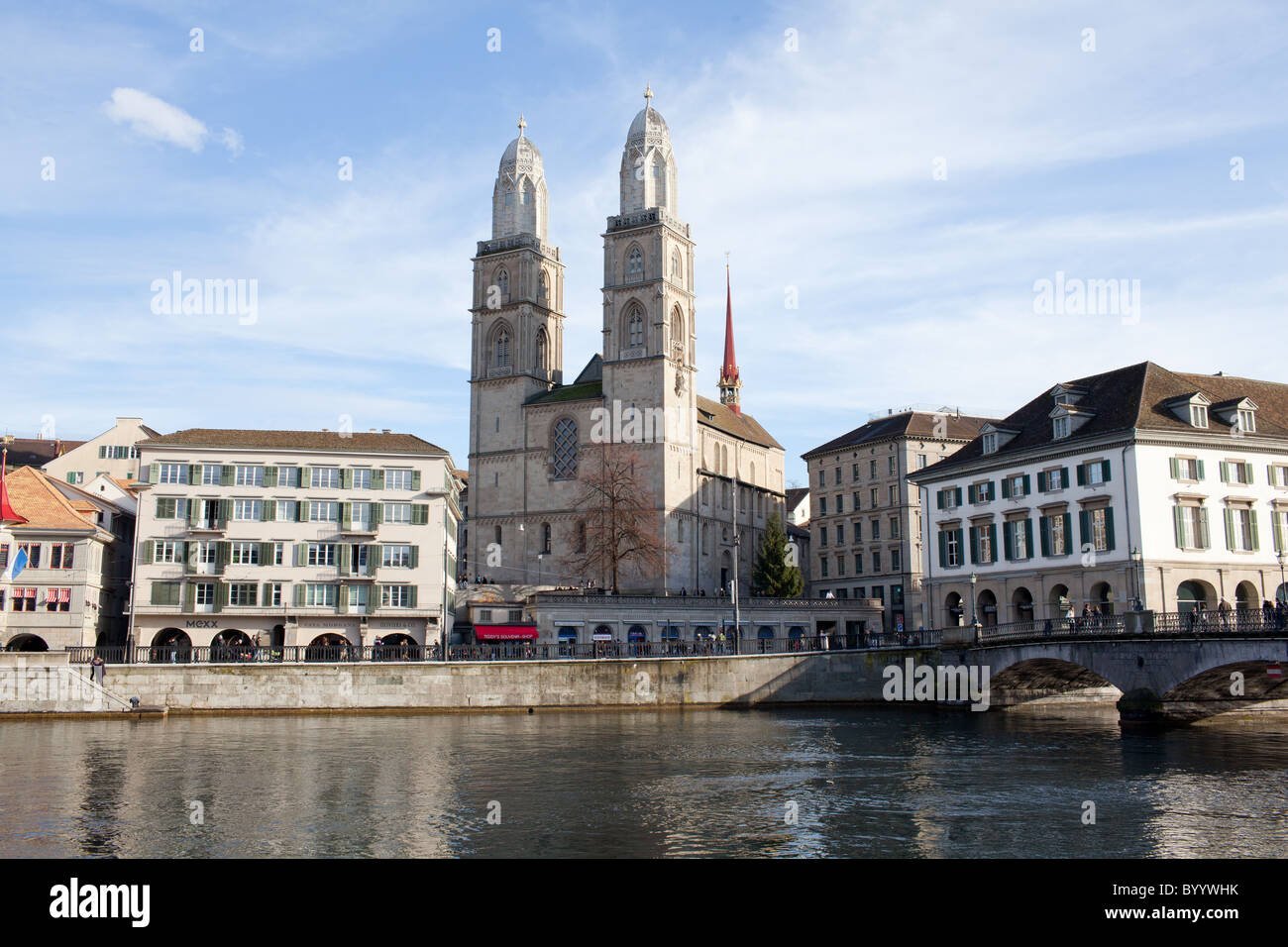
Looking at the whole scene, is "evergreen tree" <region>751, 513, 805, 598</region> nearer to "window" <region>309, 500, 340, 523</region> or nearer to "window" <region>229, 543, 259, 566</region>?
"window" <region>309, 500, 340, 523</region>

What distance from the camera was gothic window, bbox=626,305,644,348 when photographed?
318ft

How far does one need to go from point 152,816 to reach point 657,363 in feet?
237

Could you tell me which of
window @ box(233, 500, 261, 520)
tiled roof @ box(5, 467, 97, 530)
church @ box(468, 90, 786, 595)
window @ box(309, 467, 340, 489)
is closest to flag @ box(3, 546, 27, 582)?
tiled roof @ box(5, 467, 97, 530)

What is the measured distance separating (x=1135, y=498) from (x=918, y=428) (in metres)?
44.5

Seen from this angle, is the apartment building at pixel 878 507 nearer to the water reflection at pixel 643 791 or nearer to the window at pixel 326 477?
the window at pixel 326 477

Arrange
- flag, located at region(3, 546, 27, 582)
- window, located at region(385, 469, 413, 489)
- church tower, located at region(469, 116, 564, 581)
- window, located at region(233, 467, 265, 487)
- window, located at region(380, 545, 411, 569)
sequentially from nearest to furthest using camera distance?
flag, located at region(3, 546, 27, 582), window, located at region(233, 467, 265, 487), window, located at region(380, 545, 411, 569), window, located at region(385, 469, 413, 489), church tower, located at region(469, 116, 564, 581)

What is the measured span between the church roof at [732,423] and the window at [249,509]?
4496 centimetres

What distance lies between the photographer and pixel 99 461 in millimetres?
91750

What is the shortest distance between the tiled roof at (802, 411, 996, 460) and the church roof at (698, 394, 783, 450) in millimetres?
9569

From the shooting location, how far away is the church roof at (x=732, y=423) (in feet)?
351
